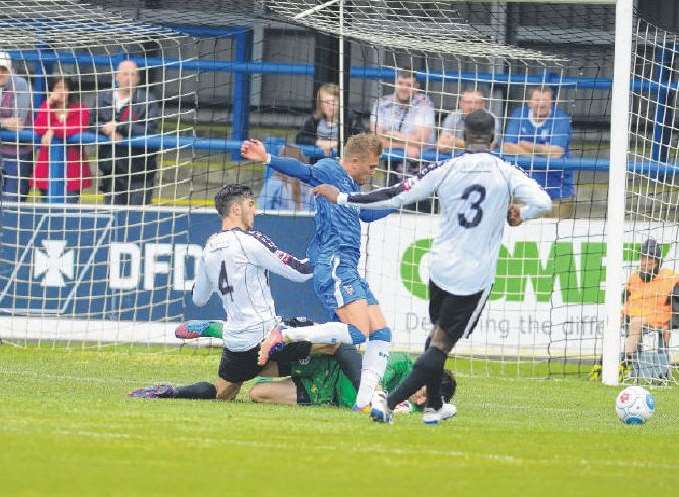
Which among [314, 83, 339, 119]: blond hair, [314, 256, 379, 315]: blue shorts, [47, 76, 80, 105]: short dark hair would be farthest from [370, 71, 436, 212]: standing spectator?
[314, 256, 379, 315]: blue shorts

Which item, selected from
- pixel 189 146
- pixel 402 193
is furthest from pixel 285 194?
pixel 402 193

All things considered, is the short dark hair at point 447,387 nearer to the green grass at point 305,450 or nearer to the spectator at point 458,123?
the green grass at point 305,450

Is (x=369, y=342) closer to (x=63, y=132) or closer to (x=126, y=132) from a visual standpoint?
(x=126, y=132)

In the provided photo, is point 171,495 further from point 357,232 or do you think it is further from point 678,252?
point 678,252

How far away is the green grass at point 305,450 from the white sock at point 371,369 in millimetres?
410

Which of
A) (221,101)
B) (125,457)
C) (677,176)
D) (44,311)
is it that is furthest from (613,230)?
(221,101)

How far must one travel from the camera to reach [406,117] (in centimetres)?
1852

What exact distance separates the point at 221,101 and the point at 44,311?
6.93 m

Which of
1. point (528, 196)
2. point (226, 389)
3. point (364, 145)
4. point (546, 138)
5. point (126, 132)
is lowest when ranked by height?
point (226, 389)

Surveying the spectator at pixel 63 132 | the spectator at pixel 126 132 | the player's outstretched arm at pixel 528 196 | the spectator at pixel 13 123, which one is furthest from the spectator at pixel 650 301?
the spectator at pixel 13 123

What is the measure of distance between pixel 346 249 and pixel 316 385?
1.11 metres

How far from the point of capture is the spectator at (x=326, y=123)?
59.2 ft

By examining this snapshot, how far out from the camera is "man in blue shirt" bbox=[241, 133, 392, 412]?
37.9ft

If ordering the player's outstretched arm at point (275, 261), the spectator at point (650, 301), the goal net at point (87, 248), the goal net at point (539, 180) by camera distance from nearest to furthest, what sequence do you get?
the player's outstretched arm at point (275, 261)
the spectator at point (650, 301)
the goal net at point (539, 180)
the goal net at point (87, 248)
